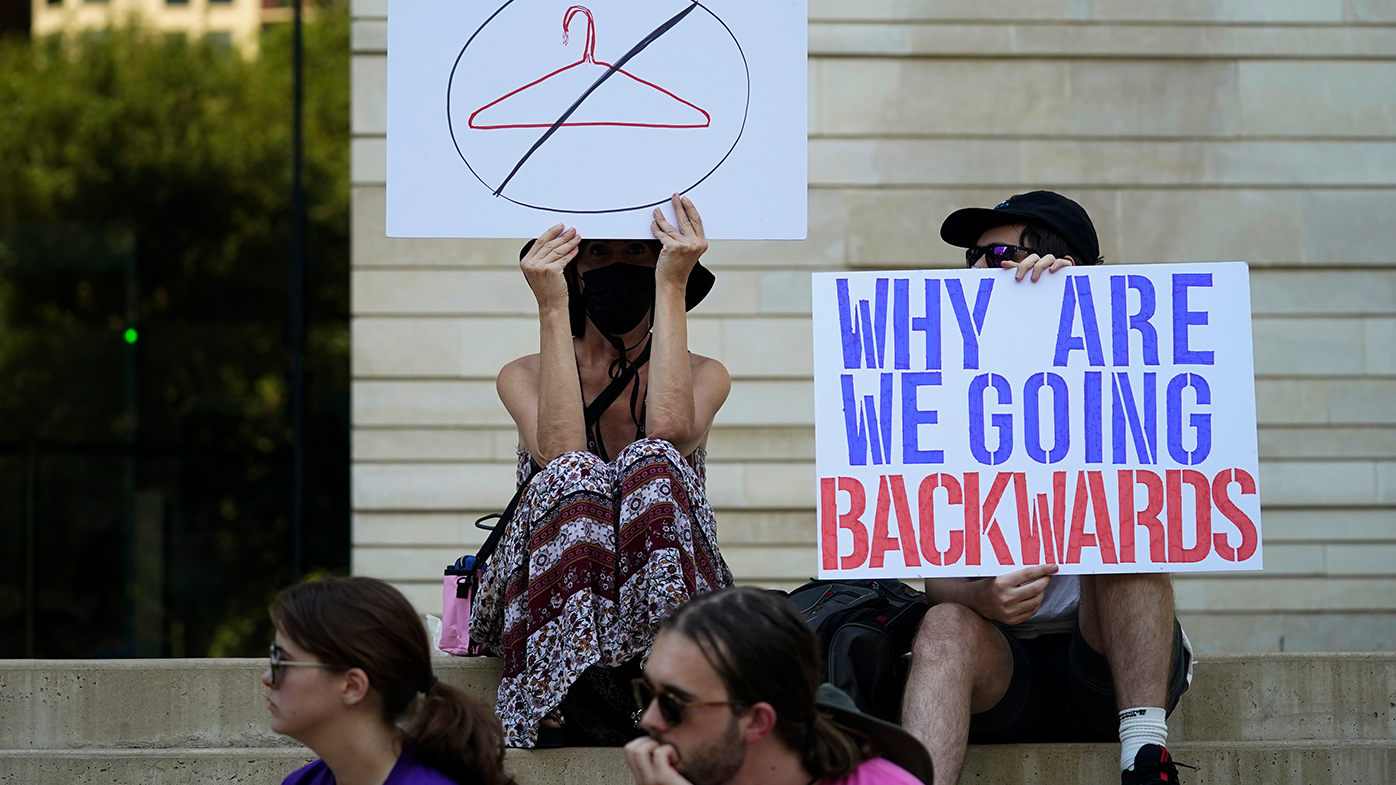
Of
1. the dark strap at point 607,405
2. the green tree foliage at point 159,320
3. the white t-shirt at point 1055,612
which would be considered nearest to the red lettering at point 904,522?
the white t-shirt at point 1055,612

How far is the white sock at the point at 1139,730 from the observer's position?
3145mm

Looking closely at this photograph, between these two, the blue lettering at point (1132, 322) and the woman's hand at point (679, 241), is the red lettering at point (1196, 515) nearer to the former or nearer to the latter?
the blue lettering at point (1132, 322)

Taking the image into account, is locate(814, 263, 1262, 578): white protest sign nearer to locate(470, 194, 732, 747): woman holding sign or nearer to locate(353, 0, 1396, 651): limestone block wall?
locate(470, 194, 732, 747): woman holding sign

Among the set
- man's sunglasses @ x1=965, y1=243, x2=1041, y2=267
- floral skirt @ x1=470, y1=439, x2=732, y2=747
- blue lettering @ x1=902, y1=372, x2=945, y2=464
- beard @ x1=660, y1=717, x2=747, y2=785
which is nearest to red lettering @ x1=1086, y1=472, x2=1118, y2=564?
blue lettering @ x1=902, y1=372, x2=945, y2=464

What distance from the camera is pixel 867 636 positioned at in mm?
3398

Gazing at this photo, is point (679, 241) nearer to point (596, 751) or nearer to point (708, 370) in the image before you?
point (708, 370)

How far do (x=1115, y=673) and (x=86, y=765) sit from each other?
2.42 m

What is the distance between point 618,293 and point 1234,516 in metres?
1.62

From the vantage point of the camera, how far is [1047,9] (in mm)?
7375

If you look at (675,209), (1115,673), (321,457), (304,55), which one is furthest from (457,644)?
(304,55)

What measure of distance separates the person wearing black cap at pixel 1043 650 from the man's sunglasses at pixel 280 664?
136 centimetres

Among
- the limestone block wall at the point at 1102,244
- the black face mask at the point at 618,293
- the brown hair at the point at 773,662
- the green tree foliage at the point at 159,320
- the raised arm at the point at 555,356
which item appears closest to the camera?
the brown hair at the point at 773,662

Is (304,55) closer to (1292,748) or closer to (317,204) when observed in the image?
(317,204)

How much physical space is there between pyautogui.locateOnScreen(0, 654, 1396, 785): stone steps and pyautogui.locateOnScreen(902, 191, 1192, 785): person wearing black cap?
0.13 metres
